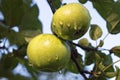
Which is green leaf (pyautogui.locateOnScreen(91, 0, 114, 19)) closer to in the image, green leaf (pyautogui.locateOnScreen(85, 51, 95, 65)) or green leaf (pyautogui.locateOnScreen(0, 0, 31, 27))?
green leaf (pyautogui.locateOnScreen(85, 51, 95, 65))

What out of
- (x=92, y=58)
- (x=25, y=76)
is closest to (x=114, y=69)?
(x=92, y=58)

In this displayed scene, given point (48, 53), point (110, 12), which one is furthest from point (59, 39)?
point (110, 12)

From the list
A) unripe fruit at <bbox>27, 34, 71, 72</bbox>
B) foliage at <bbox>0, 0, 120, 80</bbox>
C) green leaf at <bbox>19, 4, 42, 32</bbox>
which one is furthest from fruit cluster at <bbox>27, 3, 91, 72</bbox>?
green leaf at <bbox>19, 4, 42, 32</bbox>

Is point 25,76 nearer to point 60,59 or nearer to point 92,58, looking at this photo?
Result: point 92,58

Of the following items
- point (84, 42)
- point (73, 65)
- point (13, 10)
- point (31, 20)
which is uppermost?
point (13, 10)

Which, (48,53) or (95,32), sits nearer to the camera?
(48,53)

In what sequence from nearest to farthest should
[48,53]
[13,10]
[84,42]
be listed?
1. [48,53]
2. [13,10]
3. [84,42]

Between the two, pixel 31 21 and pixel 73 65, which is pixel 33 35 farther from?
pixel 73 65
